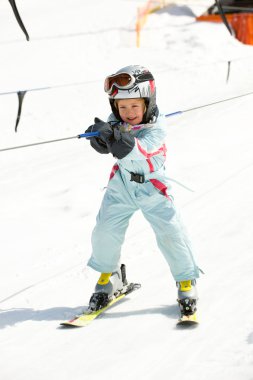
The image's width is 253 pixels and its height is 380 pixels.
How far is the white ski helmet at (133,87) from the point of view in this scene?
4.25m

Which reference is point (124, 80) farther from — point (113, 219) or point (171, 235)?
point (171, 235)

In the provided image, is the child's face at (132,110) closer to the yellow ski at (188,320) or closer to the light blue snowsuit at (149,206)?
the light blue snowsuit at (149,206)

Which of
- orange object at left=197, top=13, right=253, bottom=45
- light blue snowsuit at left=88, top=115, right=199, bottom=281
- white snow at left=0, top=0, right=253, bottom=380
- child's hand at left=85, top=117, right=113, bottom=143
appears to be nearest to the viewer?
white snow at left=0, top=0, right=253, bottom=380

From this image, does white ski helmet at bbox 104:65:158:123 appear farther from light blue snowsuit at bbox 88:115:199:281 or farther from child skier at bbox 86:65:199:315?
light blue snowsuit at bbox 88:115:199:281

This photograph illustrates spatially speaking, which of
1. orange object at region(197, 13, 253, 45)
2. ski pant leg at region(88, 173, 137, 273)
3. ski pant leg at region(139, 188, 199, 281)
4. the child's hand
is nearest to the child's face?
the child's hand

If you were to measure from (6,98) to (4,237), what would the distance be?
688cm

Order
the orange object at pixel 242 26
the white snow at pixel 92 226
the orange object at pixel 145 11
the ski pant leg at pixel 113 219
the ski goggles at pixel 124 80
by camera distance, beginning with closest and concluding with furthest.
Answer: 1. the white snow at pixel 92 226
2. the ski goggles at pixel 124 80
3. the ski pant leg at pixel 113 219
4. the orange object at pixel 242 26
5. the orange object at pixel 145 11

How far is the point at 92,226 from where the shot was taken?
6652mm

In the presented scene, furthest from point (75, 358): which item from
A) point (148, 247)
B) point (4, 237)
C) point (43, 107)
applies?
point (43, 107)

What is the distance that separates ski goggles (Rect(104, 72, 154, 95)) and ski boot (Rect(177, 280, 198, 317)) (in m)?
1.36

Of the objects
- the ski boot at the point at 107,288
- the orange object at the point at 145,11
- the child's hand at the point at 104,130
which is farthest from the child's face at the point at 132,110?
the orange object at the point at 145,11

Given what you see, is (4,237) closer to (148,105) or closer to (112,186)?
(112,186)

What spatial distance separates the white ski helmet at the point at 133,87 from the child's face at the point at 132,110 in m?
0.03

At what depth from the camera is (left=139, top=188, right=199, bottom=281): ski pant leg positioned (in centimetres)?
440
